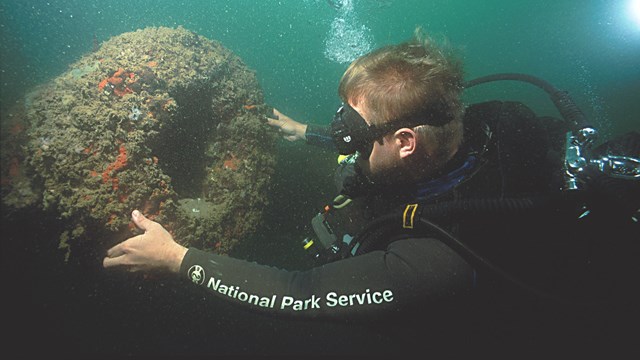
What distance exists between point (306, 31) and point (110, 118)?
7909 centimetres

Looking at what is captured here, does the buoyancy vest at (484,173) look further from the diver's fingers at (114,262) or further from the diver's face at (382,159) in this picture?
the diver's fingers at (114,262)

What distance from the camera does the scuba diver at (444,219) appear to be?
5.45ft

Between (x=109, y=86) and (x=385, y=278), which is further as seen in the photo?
(x=109, y=86)

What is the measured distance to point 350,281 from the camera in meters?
1.79

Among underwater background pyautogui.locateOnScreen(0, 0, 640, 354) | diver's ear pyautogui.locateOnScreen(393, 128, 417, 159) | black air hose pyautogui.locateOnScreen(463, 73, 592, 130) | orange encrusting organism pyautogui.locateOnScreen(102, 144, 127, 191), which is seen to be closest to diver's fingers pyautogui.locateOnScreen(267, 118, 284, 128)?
underwater background pyautogui.locateOnScreen(0, 0, 640, 354)

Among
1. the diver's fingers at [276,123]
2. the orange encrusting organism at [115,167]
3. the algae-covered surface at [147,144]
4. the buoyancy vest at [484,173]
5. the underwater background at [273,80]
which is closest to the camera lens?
the buoyancy vest at [484,173]

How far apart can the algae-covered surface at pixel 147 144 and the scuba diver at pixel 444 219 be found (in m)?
0.47

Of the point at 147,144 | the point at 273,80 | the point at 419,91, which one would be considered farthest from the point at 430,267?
the point at 273,80

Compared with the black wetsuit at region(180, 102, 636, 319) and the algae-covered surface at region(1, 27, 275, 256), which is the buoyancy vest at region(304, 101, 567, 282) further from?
the algae-covered surface at region(1, 27, 275, 256)

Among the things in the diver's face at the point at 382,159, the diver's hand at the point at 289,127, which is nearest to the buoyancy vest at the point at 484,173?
the diver's face at the point at 382,159

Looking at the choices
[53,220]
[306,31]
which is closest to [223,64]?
[53,220]

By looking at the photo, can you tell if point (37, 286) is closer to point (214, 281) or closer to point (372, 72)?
point (214, 281)

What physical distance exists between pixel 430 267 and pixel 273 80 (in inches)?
1518

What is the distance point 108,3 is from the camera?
40.6m
